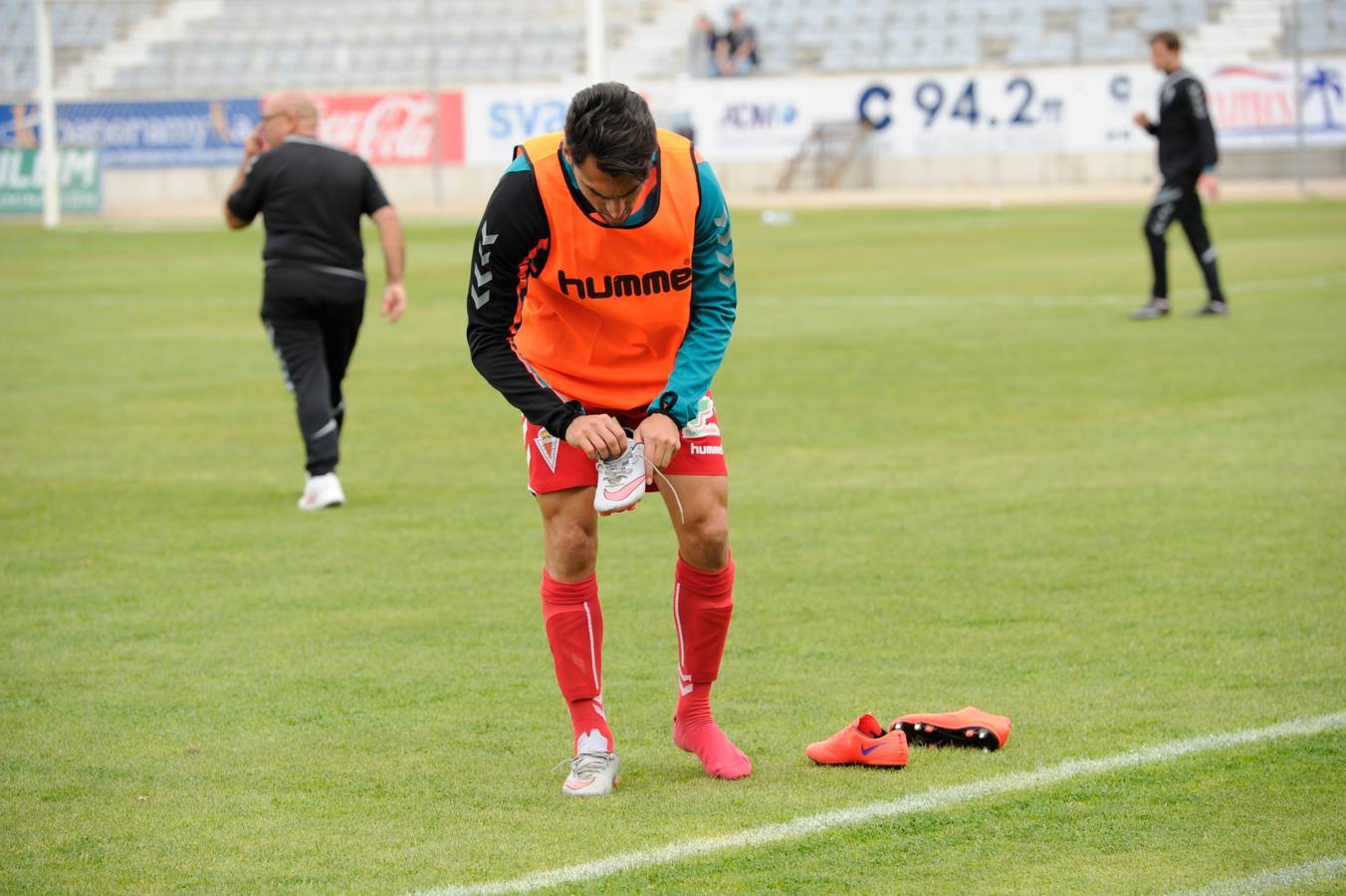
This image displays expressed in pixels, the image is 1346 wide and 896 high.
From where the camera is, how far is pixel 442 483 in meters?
10.2

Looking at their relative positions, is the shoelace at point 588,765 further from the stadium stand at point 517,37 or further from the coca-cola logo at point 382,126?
the coca-cola logo at point 382,126

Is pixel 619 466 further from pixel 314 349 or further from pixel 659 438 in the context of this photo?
pixel 314 349

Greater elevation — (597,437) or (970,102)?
(970,102)

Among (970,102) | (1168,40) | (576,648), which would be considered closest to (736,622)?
(576,648)

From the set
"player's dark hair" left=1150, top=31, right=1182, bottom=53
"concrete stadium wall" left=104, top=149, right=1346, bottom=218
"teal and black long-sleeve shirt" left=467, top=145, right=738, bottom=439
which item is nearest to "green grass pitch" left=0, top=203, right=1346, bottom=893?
"teal and black long-sleeve shirt" left=467, top=145, right=738, bottom=439

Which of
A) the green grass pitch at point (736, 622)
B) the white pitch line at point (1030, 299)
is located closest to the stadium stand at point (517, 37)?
the white pitch line at point (1030, 299)

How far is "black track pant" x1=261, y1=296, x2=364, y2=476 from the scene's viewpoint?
962 cm

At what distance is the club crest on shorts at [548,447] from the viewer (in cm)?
496

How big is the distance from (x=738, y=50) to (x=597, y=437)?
3731 centimetres

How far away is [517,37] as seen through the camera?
47031mm

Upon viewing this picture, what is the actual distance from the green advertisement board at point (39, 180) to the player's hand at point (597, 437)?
37362mm

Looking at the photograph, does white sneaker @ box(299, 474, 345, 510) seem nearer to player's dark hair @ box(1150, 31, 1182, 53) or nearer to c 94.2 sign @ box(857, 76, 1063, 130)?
player's dark hair @ box(1150, 31, 1182, 53)

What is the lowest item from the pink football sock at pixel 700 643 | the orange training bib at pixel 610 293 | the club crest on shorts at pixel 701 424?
the pink football sock at pixel 700 643

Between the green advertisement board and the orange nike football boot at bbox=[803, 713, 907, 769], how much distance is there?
3743cm
